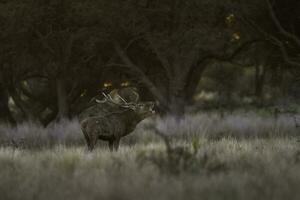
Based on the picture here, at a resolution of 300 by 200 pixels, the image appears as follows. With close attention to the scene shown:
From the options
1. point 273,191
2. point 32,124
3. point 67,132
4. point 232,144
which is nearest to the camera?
point 273,191

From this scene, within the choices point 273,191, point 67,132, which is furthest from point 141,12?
point 273,191

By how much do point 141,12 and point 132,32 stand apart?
68cm

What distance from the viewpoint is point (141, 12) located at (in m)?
20.6

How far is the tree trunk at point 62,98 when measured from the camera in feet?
76.6

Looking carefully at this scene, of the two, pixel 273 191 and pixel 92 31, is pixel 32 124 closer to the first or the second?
pixel 92 31

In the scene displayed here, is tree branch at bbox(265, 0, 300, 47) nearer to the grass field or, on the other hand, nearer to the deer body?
the grass field

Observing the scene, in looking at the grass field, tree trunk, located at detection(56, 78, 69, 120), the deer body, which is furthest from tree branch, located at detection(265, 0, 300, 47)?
tree trunk, located at detection(56, 78, 69, 120)

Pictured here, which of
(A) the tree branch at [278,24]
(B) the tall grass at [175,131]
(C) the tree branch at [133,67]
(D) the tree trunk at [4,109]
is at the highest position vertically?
(A) the tree branch at [278,24]

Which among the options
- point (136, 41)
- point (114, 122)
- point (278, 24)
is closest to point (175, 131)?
point (278, 24)

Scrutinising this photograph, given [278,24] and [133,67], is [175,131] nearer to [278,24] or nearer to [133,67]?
[133,67]

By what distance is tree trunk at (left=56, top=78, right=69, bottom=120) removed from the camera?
23333 millimetres

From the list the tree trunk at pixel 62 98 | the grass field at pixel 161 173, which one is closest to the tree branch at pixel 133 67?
the tree trunk at pixel 62 98

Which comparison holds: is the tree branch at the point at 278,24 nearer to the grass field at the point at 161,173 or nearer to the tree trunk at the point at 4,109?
the grass field at the point at 161,173

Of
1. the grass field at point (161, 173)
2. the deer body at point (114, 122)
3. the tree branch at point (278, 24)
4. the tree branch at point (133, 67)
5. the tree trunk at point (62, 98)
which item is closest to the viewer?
the grass field at point (161, 173)
